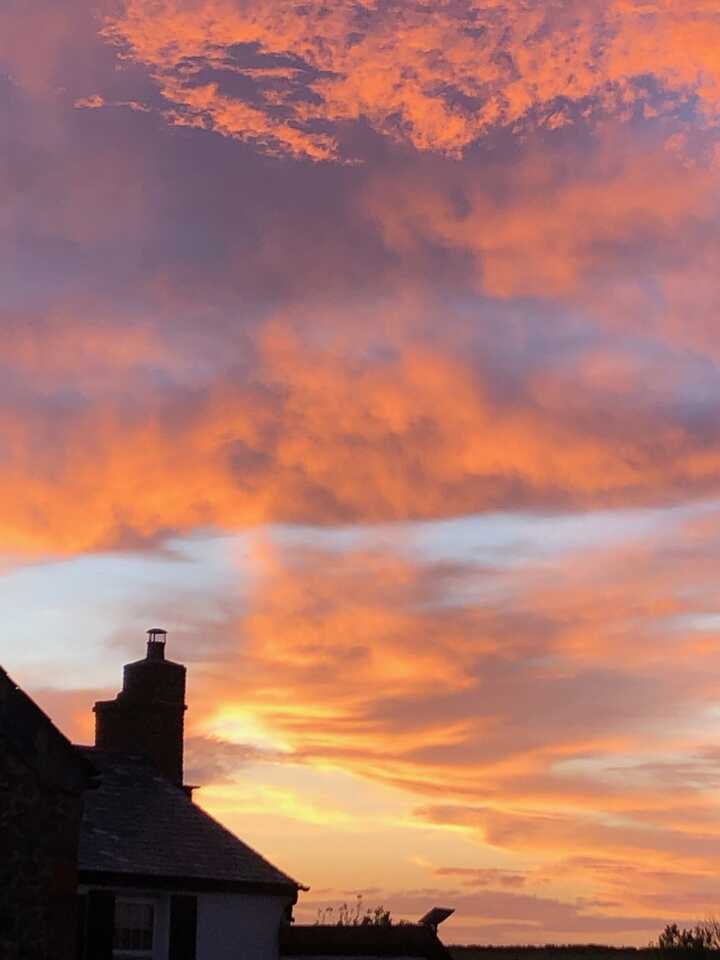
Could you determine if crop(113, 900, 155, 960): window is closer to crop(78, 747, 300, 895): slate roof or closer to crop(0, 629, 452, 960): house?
crop(0, 629, 452, 960): house

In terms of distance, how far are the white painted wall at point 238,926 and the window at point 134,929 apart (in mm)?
1010

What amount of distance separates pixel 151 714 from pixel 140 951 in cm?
756

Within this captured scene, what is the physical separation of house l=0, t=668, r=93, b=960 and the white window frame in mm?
5797

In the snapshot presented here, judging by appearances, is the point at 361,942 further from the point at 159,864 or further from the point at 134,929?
the point at 134,929

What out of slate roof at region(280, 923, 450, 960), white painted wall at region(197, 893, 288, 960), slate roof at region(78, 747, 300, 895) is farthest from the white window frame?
slate roof at region(280, 923, 450, 960)

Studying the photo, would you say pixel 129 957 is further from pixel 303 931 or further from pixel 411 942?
pixel 411 942

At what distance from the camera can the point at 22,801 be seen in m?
20.1

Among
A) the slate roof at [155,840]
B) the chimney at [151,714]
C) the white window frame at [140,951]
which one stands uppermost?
the chimney at [151,714]

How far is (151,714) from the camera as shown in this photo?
3303 cm

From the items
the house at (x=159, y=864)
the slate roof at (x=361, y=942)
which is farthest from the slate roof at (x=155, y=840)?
the slate roof at (x=361, y=942)

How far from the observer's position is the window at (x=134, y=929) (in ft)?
85.6

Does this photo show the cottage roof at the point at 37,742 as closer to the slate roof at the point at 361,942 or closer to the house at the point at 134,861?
the house at the point at 134,861

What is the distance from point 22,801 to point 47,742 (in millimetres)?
927

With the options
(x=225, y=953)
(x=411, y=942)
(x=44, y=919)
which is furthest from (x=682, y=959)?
(x=44, y=919)
